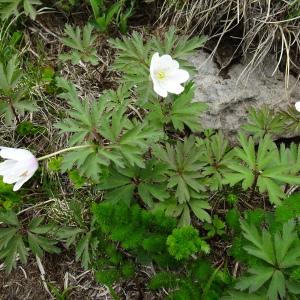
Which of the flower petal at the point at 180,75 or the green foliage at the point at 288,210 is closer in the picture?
the green foliage at the point at 288,210

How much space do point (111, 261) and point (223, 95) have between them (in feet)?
3.85

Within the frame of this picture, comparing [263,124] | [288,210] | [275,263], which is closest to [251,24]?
[263,124]

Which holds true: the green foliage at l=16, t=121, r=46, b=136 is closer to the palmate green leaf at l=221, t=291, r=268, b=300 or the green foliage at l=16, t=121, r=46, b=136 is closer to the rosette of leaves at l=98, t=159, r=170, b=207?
the rosette of leaves at l=98, t=159, r=170, b=207

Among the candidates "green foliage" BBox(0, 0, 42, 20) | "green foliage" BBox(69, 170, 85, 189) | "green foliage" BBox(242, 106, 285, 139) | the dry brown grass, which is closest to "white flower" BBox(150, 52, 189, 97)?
"green foliage" BBox(242, 106, 285, 139)

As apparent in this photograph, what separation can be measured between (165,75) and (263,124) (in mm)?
656

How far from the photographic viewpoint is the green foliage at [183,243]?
239cm

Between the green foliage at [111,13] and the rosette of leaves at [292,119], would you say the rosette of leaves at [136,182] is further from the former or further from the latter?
the green foliage at [111,13]

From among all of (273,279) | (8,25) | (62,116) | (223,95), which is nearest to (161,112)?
(223,95)

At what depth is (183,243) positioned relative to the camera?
94.7 inches

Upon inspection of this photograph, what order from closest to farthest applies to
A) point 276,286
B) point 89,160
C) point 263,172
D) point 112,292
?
point 276,286
point 89,160
point 263,172
point 112,292

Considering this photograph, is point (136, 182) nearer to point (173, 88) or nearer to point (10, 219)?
point (173, 88)

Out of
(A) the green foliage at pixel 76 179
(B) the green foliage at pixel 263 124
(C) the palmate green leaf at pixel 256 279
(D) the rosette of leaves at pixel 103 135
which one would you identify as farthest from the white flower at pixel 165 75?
(C) the palmate green leaf at pixel 256 279

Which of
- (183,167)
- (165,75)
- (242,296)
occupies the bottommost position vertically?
(242,296)

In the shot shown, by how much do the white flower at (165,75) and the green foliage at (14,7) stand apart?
1043 millimetres
